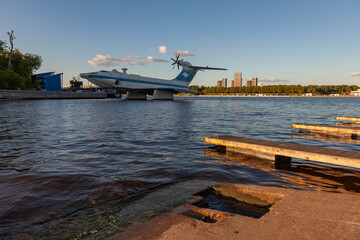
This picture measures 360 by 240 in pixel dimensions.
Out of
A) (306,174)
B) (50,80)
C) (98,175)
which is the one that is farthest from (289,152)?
(50,80)

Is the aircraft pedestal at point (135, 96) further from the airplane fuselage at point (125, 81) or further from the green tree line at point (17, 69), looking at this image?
the green tree line at point (17, 69)

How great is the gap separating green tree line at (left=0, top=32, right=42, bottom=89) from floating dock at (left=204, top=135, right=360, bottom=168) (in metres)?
77.2

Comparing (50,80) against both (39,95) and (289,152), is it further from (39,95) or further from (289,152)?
(289,152)

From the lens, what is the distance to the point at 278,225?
3477 mm

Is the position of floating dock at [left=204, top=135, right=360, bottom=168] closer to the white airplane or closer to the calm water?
the calm water

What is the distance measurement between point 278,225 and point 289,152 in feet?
17.9

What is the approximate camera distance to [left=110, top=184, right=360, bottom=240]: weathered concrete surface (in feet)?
10.6

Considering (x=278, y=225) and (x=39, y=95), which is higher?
(x=39, y=95)

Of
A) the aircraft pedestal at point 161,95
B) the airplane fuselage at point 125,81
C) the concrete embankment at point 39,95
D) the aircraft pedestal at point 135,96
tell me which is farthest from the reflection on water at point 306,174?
the aircraft pedestal at point 135,96

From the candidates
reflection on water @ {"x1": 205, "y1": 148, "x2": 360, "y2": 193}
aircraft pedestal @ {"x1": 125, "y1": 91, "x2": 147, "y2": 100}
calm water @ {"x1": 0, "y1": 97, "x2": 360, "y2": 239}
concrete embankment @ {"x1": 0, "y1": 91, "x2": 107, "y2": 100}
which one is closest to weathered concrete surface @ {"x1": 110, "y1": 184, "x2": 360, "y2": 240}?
calm water @ {"x1": 0, "y1": 97, "x2": 360, "y2": 239}

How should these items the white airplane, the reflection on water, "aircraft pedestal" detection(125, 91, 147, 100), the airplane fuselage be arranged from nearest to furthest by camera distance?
the reflection on water, the airplane fuselage, the white airplane, "aircraft pedestal" detection(125, 91, 147, 100)

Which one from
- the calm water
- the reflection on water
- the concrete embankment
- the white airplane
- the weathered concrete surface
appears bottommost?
the reflection on water

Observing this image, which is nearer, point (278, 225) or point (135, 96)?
point (278, 225)

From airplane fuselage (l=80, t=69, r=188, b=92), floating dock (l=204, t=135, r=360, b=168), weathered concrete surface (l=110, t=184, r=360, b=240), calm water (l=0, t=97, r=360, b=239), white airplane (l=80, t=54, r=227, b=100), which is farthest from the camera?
white airplane (l=80, t=54, r=227, b=100)
